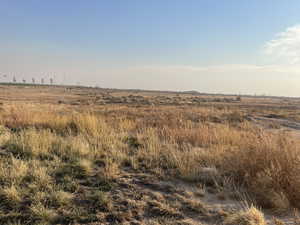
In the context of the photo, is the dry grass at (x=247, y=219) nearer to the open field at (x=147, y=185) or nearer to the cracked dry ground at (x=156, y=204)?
the open field at (x=147, y=185)

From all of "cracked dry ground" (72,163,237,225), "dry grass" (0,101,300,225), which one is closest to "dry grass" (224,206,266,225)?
"dry grass" (0,101,300,225)

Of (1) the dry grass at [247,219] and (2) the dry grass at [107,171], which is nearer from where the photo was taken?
(1) the dry grass at [247,219]

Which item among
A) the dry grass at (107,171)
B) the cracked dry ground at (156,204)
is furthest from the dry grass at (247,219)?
the cracked dry ground at (156,204)

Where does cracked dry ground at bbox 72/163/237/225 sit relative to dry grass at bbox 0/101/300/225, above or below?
below

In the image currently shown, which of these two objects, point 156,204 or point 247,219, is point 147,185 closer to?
point 156,204

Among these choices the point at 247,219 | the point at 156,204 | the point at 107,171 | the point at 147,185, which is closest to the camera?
the point at 247,219

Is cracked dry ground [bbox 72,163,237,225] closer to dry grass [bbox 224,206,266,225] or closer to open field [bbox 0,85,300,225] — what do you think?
open field [bbox 0,85,300,225]

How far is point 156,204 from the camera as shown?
10.2 ft

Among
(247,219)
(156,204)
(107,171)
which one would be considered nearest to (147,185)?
(156,204)

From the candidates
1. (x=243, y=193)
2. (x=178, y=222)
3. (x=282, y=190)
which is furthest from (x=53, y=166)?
(x=282, y=190)

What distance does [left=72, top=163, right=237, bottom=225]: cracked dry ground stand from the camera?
2773mm

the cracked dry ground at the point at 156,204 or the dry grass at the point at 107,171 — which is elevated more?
the dry grass at the point at 107,171

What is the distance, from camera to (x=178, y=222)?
8.93ft

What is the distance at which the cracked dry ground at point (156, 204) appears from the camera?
277 centimetres
